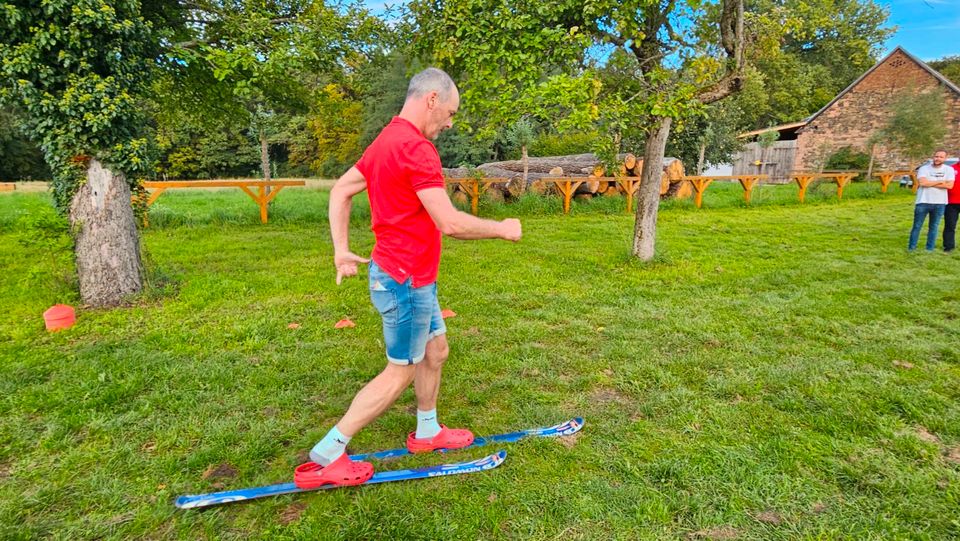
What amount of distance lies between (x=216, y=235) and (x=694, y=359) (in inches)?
340

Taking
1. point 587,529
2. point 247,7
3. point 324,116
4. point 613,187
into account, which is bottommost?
point 587,529

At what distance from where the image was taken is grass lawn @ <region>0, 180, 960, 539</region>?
7.14ft

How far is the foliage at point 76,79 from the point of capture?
4426 mm

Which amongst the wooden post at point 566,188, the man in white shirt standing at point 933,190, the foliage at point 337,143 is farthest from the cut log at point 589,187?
the foliage at point 337,143

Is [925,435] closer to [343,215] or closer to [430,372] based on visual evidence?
[430,372]

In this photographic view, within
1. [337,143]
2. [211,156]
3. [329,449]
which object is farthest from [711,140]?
[211,156]

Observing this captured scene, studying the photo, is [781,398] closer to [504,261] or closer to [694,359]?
[694,359]

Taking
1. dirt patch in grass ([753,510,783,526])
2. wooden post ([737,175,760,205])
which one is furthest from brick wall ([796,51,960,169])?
dirt patch in grass ([753,510,783,526])

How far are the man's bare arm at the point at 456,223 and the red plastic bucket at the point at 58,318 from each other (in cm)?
416

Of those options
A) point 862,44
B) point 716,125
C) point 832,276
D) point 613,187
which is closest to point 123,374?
point 832,276

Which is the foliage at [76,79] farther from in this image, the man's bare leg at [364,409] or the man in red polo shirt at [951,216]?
the man in red polo shirt at [951,216]

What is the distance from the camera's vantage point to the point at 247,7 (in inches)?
247

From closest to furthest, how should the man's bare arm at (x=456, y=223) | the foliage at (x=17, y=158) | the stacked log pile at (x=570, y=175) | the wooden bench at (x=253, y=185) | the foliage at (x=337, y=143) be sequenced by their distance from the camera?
the man's bare arm at (x=456, y=223) < the wooden bench at (x=253, y=185) < the stacked log pile at (x=570, y=175) < the foliage at (x=17, y=158) < the foliage at (x=337, y=143)

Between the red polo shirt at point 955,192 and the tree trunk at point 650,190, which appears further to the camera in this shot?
the red polo shirt at point 955,192
